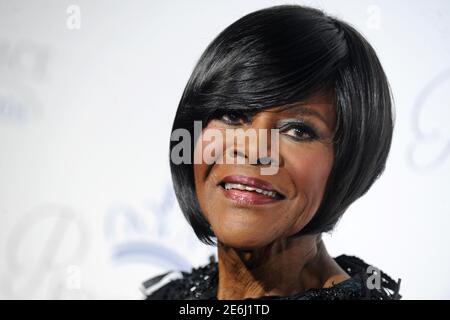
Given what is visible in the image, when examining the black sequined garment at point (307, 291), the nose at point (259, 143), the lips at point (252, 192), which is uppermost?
the nose at point (259, 143)

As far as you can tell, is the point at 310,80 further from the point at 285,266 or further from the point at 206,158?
the point at 285,266

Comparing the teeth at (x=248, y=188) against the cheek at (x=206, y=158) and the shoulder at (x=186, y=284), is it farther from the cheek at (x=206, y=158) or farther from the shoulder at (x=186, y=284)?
the shoulder at (x=186, y=284)

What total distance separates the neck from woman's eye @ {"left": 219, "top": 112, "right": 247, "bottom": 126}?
0.36 meters

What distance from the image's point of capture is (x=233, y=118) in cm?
165

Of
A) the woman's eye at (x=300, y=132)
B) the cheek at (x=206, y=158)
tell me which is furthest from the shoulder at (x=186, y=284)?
the woman's eye at (x=300, y=132)

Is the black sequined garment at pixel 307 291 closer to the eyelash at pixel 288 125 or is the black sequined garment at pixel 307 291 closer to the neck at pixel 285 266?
the neck at pixel 285 266

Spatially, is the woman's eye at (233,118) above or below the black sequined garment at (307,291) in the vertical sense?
above

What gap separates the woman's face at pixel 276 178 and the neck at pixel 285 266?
0.21ft

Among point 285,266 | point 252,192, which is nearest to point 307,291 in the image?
point 285,266

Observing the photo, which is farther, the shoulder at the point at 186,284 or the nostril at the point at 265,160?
the shoulder at the point at 186,284

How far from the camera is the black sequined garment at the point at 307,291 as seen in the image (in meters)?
1.61
